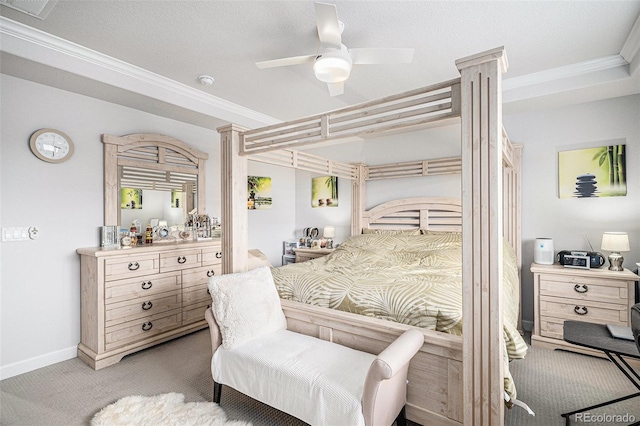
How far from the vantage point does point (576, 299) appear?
9.50ft

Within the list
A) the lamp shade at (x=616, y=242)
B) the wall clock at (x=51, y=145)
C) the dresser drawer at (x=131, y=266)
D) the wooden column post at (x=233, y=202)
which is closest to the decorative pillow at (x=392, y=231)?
the lamp shade at (x=616, y=242)

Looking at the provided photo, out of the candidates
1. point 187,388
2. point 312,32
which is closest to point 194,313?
point 187,388

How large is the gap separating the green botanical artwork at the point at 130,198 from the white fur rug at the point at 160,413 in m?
1.93

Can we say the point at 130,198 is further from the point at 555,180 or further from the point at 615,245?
the point at 615,245

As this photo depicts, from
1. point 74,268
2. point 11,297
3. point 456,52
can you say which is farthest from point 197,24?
point 11,297

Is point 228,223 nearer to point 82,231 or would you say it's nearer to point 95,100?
point 82,231

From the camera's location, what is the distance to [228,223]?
2566mm

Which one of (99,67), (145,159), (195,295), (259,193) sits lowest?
(195,295)

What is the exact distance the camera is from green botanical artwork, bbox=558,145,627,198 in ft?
10.1

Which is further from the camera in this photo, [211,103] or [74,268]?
[211,103]

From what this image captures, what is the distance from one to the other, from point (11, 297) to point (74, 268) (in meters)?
0.47

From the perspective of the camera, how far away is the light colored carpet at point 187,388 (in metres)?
2.04

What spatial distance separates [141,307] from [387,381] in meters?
2.53

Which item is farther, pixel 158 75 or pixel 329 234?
pixel 329 234
